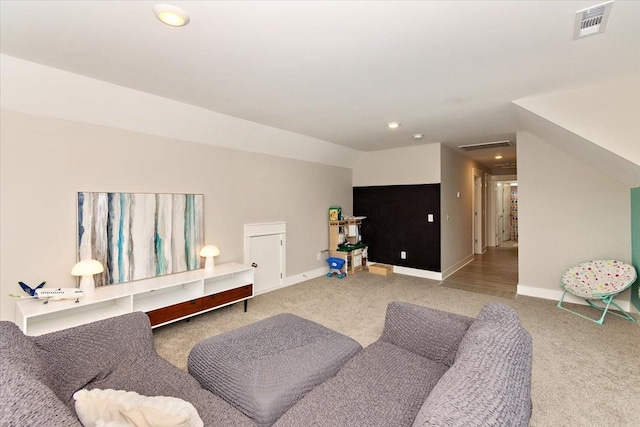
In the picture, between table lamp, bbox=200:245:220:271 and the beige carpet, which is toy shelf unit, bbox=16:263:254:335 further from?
the beige carpet

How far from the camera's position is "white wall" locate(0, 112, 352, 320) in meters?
2.39

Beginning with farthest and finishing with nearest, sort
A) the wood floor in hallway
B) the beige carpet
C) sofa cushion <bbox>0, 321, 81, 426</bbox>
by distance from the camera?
the wood floor in hallway
the beige carpet
sofa cushion <bbox>0, 321, 81, 426</bbox>

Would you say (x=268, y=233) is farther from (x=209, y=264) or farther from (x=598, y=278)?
(x=598, y=278)

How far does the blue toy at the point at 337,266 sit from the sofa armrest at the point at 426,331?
3070mm

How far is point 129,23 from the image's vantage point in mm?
1736

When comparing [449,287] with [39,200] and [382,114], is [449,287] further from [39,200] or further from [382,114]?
[39,200]

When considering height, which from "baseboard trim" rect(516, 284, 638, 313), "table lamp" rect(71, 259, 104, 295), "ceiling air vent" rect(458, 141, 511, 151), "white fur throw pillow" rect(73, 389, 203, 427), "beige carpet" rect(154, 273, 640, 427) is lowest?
"beige carpet" rect(154, 273, 640, 427)

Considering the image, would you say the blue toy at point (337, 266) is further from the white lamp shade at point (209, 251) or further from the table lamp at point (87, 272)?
the table lamp at point (87, 272)

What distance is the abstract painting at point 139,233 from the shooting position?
9.19 feet

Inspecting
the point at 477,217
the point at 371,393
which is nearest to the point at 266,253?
the point at 371,393

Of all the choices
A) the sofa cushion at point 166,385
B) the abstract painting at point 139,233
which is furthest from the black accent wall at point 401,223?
the sofa cushion at point 166,385

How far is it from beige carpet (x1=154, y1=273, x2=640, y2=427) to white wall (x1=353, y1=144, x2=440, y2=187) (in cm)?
184

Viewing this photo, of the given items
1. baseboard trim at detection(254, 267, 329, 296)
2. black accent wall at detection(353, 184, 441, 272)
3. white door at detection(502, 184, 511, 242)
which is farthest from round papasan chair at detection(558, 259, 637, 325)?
white door at detection(502, 184, 511, 242)

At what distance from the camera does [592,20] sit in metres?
1.72
